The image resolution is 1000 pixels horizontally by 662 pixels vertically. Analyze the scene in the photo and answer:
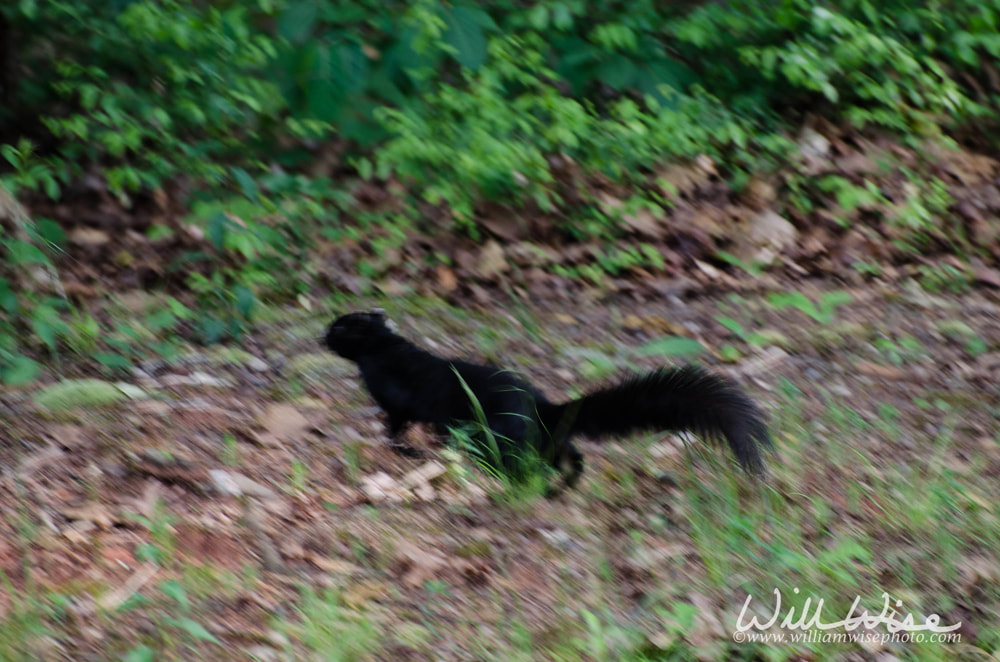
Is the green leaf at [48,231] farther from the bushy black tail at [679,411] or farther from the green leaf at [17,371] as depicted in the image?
the bushy black tail at [679,411]

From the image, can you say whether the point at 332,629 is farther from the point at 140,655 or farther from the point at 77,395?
the point at 77,395

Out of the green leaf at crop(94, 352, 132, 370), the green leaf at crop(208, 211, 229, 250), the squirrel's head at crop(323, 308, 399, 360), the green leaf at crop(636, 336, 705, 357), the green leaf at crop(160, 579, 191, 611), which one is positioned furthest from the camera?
the green leaf at crop(636, 336, 705, 357)

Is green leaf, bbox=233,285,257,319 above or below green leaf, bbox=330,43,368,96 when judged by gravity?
below

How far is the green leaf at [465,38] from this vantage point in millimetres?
2982

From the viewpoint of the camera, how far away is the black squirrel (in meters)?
3.47

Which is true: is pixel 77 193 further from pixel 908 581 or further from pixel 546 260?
pixel 908 581

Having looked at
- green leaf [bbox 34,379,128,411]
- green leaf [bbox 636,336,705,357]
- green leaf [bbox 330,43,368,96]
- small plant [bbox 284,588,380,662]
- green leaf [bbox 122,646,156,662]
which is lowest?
green leaf [bbox 34,379,128,411]

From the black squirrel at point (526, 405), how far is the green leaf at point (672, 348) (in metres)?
1.29

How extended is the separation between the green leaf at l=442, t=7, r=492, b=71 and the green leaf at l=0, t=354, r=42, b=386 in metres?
2.37

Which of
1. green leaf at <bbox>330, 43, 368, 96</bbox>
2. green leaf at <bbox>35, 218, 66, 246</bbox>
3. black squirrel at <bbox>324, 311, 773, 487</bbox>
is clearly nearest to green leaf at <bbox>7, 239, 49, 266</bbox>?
green leaf at <bbox>35, 218, 66, 246</bbox>

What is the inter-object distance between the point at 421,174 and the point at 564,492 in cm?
339

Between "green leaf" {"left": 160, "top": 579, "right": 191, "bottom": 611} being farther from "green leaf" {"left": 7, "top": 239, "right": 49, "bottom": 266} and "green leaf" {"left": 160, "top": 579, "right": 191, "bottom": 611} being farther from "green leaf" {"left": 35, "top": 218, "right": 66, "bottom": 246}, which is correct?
"green leaf" {"left": 35, "top": 218, "right": 66, "bottom": 246}

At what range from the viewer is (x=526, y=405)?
394 centimetres

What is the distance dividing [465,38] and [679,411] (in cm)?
155
